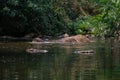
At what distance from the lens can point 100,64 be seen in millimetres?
19016

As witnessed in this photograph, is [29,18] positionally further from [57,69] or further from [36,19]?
[57,69]

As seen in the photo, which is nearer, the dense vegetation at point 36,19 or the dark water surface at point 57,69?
the dark water surface at point 57,69

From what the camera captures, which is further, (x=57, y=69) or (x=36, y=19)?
(x=36, y=19)

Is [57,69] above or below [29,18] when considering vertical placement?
below

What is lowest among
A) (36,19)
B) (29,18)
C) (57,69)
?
(57,69)

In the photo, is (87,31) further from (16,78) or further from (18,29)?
(16,78)

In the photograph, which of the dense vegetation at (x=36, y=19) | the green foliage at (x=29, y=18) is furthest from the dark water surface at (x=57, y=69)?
the green foliage at (x=29, y=18)

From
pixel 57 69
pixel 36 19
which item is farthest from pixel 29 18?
pixel 57 69

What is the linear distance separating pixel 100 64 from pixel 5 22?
2432 cm

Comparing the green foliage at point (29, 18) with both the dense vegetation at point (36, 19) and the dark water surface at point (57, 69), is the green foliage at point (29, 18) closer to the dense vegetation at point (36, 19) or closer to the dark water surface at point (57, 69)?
the dense vegetation at point (36, 19)

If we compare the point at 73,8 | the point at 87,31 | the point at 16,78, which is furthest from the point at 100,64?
the point at 73,8

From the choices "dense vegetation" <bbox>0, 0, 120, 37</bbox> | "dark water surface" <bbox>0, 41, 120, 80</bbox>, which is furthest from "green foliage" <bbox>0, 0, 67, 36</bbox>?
"dark water surface" <bbox>0, 41, 120, 80</bbox>

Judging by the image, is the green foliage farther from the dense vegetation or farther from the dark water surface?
the dark water surface

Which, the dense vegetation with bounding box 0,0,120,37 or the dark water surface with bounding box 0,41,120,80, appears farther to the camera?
the dense vegetation with bounding box 0,0,120,37
